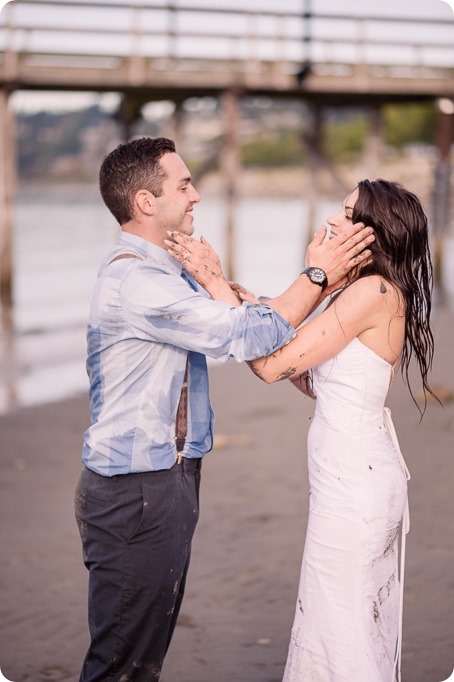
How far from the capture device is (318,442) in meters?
3.07

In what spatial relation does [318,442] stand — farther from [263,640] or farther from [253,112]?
[253,112]

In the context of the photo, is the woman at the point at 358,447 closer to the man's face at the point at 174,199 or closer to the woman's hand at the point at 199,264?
the woman's hand at the point at 199,264

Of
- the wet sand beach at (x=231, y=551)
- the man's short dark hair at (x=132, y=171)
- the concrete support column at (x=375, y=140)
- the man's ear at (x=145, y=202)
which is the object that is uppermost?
the concrete support column at (x=375, y=140)

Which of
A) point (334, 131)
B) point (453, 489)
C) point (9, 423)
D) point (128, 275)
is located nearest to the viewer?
point (128, 275)

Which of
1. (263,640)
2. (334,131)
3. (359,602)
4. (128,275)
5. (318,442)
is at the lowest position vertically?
(263,640)

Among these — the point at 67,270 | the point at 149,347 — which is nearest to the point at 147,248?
the point at 149,347

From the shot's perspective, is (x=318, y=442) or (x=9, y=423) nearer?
(x=318, y=442)

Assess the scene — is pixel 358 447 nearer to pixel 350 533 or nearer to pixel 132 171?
pixel 350 533

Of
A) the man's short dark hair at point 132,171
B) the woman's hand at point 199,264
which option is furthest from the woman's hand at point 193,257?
the man's short dark hair at point 132,171

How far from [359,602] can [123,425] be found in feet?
3.06

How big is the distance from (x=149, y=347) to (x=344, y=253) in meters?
0.70

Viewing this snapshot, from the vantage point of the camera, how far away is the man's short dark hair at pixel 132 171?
2891 mm

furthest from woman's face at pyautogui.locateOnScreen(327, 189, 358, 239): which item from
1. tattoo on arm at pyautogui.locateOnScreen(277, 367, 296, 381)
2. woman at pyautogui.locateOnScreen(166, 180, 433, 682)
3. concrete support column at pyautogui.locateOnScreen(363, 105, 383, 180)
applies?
concrete support column at pyautogui.locateOnScreen(363, 105, 383, 180)

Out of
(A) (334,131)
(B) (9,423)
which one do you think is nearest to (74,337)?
(B) (9,423)
